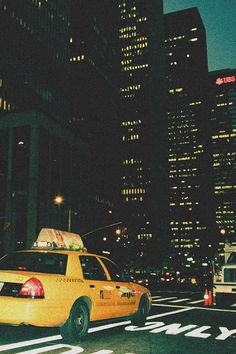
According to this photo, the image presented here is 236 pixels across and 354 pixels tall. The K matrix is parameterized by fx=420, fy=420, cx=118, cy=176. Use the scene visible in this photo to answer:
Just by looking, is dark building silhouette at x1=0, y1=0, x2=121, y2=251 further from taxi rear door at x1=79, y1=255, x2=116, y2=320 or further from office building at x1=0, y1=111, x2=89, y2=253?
taxi rear door at x1=79, y1=255, x2=116, y2=320

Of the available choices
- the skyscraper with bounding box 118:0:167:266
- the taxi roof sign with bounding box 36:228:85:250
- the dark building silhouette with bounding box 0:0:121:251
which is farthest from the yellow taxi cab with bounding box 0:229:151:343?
the skyscraper with bounding box 118:0:167:266

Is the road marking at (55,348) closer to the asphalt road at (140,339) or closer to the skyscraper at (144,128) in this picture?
the asphalt road at (140,339)

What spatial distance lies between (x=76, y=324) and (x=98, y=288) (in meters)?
0.95

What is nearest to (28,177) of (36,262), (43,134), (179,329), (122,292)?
(43,134)

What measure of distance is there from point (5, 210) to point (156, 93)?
148 meters

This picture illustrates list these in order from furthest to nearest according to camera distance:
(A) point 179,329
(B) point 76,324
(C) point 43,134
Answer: (C) point 43,134
(A) point 179,329
(B) point 76,324

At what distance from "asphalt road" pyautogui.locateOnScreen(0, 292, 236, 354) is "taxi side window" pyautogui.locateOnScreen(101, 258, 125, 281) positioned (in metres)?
1.14

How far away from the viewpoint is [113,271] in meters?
9.76

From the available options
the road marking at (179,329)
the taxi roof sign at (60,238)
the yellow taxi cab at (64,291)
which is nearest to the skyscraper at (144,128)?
the taxi roof sign at (60,238)

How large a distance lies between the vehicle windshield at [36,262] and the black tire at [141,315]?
3.08m

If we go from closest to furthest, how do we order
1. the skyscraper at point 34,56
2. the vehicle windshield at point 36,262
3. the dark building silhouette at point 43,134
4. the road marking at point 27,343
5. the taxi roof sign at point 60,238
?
the road marking at point 27,343, the vehicle windshield at point 36,262, the taxi roof sign at point 60,238, the dark building silhouette at point 43,134, the skyscraper at point 34,56

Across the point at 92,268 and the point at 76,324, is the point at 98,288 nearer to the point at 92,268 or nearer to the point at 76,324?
the point at 92,268

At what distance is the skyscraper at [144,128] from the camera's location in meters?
183

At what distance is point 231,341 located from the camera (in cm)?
834
